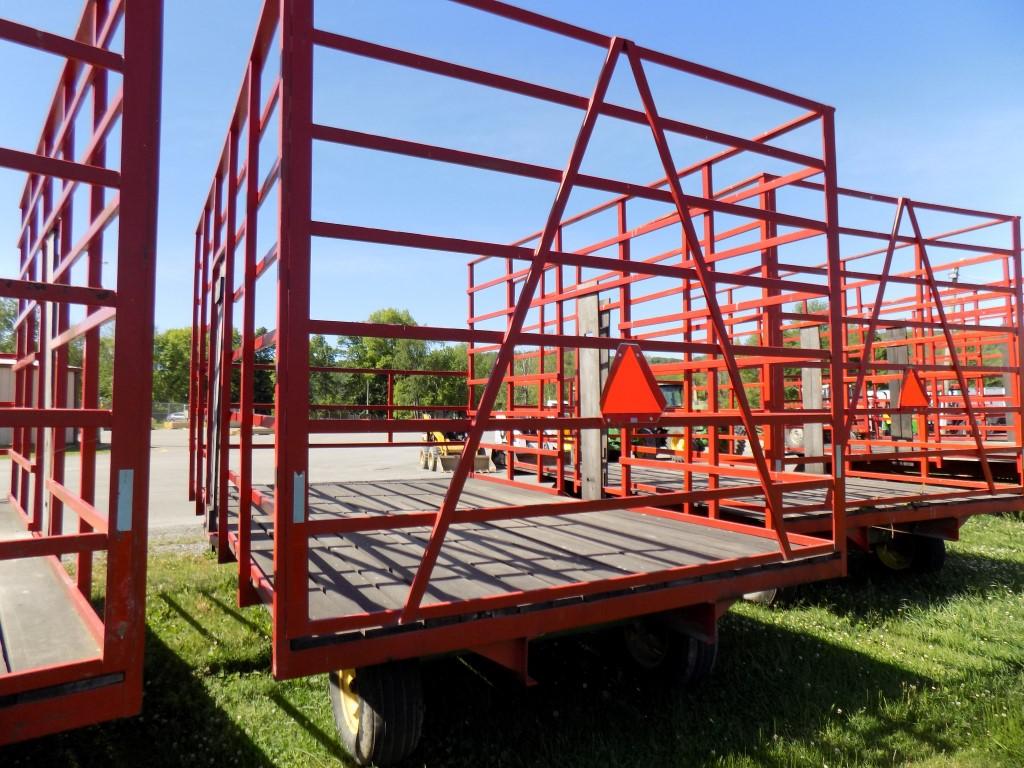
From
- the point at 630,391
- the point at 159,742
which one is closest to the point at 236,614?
the point at 159,742

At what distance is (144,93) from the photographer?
2.23 m

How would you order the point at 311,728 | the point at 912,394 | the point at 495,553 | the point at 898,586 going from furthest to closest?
the point at 898,586 → the point at 912,394 → the point at 495,553 → the point at 311,728

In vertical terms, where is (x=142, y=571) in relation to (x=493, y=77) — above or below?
below

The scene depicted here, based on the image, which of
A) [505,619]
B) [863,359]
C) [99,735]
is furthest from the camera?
[863,359]

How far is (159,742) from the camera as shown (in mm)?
3363

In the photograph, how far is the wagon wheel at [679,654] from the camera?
388 centimetres

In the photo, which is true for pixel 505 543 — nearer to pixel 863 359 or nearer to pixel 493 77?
pixel 493 77

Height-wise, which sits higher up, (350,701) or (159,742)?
(350,701)

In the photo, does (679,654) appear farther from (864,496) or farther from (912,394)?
(912,394)

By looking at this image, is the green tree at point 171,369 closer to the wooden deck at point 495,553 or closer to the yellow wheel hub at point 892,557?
the wooden deck at point 495,553

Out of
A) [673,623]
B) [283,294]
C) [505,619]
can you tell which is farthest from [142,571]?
Answer: [673,623]

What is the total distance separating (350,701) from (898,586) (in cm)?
528

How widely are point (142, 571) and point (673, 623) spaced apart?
2707mm

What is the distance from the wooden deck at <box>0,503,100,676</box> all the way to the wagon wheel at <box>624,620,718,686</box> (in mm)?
2751
